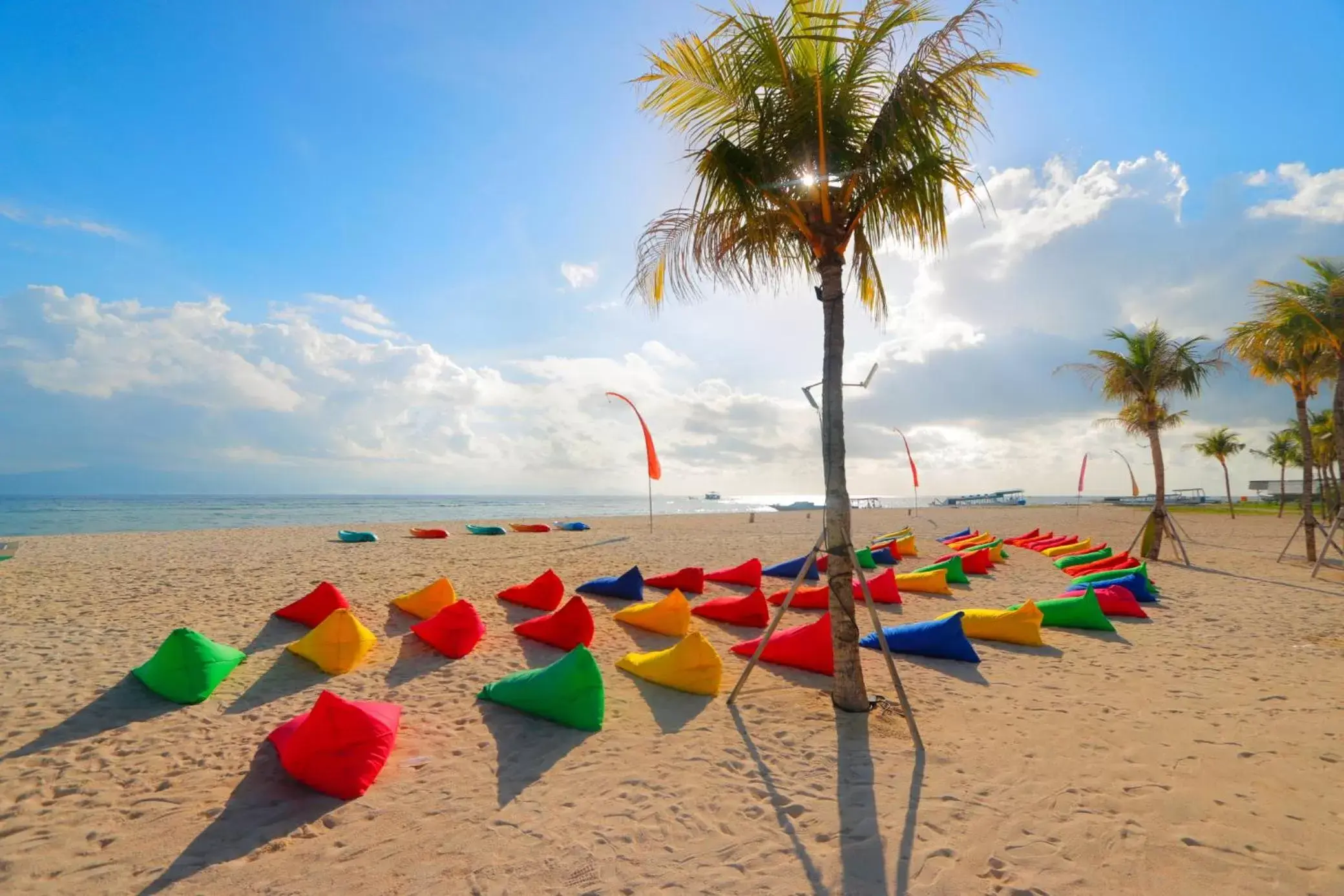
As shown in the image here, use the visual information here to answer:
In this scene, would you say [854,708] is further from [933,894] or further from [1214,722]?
[1214,722]

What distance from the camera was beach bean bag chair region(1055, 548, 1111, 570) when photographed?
1334 centimetres

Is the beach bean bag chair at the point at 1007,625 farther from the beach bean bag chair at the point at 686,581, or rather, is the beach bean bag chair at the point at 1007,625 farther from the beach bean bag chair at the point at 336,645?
the beach bean bag chair at the point at 336,645

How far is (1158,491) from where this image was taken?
49.0 feet

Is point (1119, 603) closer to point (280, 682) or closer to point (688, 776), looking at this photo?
point (688, 776)

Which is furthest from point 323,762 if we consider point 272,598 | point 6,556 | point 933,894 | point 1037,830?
point 6,556

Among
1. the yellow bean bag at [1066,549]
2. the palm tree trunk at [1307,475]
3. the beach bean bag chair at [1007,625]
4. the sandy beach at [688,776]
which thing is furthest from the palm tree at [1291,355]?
the beach bean bag chair at [1007,625]

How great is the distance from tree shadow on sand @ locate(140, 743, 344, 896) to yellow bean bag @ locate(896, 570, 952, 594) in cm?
941

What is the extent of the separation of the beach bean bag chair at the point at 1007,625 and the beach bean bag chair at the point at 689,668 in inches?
149

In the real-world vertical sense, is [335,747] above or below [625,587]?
below

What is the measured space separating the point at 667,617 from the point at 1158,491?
48.6ft

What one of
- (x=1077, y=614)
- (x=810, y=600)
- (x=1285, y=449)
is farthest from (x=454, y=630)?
(x=1285, y=449)

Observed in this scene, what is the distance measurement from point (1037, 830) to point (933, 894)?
1.04 metres

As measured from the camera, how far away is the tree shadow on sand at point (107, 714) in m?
4.50

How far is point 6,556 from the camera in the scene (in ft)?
41.9
